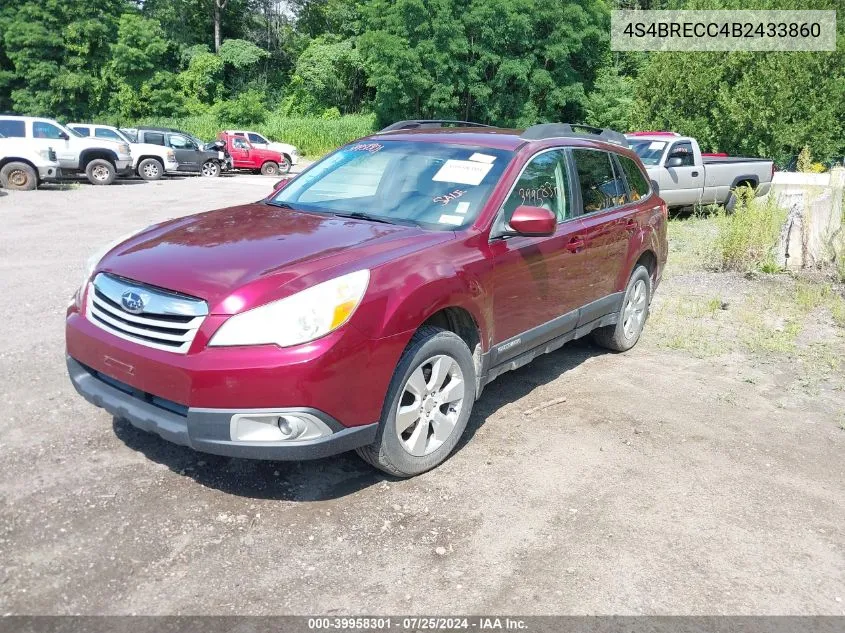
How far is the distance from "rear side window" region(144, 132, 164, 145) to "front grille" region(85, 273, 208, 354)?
24.1m

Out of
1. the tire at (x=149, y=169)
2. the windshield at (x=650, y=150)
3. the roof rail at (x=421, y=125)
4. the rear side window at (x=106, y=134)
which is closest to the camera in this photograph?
the roof rail at (x=421, y=125)

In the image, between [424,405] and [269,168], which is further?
[269,168]

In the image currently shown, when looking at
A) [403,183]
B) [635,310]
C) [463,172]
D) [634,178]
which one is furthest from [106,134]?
[463,172]

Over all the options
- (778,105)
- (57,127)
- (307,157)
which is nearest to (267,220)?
(57,127)

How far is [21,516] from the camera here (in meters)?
3.38

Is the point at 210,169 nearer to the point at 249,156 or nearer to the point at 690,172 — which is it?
the point at 249,156

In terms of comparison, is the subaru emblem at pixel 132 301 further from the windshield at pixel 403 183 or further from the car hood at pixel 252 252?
the windshield at pixel 403 183

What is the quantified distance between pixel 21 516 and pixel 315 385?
147 centimetres

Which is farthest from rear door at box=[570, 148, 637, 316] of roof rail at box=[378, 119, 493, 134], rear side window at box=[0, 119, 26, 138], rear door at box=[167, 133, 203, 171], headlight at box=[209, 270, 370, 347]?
rear door at box=[167, 133, 203, 171]

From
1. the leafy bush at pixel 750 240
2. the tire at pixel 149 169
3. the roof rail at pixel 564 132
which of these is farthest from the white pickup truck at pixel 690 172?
the tire at pixel 149 169

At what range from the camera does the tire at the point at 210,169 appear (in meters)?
27.6

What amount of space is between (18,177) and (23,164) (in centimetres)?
37

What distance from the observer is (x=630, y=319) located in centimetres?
636

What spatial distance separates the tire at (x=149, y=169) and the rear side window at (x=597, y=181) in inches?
842
